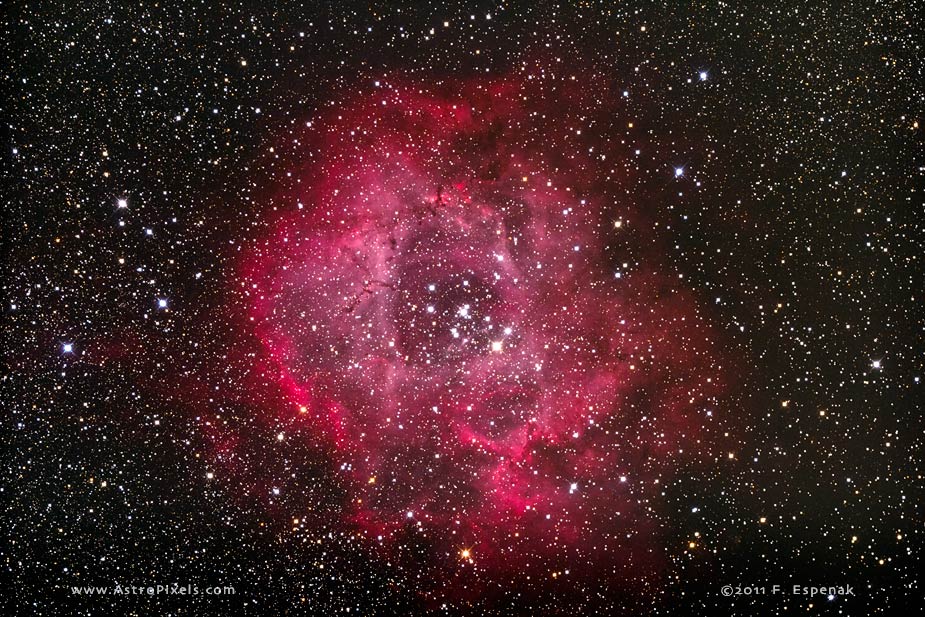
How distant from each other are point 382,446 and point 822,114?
890 mm

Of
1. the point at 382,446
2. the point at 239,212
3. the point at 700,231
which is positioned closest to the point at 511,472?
the point at 382,446

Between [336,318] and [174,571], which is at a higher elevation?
[336,318]

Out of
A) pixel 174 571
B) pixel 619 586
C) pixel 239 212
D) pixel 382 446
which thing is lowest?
pixel 619 586

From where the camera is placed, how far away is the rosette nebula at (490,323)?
715mm

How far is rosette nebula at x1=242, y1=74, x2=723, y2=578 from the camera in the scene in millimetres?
715

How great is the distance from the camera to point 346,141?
72 cm

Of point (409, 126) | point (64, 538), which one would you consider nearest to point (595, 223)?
point (409, 126)

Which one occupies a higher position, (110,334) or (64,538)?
(110,334)

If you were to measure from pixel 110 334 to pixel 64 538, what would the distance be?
33cm

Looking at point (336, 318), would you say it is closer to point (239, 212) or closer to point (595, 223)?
point (239, 212)

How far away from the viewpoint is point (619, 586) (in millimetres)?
732

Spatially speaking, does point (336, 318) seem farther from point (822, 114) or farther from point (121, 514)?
point (822, 114)

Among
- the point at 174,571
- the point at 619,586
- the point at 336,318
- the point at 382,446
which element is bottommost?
the point at 619,586

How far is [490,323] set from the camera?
0.73m
